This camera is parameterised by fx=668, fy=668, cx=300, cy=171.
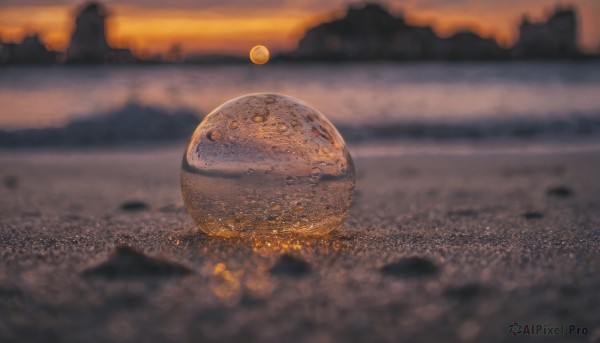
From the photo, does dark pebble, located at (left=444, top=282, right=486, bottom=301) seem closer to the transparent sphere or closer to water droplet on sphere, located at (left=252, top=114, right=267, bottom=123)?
the transparent sphere

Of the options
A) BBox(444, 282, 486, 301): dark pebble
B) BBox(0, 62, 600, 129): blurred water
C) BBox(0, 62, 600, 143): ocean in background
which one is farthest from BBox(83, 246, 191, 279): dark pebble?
BBox(0, 62, 600, 129): blurred water

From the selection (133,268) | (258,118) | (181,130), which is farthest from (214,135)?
(181,130)

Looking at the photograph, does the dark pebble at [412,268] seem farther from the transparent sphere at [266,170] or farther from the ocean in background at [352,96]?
the ocean in background at [352,96]

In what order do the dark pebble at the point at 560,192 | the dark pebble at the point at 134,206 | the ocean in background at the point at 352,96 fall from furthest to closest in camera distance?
1. the ocean in background at the point at 352,96
2. the dark pebble at the point at 560,192
3. the dark pebble at the point at 134,206

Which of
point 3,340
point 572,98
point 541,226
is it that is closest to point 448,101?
point 572,98

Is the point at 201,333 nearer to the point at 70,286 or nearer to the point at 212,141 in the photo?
the point at 70,286

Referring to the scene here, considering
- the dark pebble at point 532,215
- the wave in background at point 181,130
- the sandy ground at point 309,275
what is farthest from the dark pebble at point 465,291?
the wave in background at point 181,130
